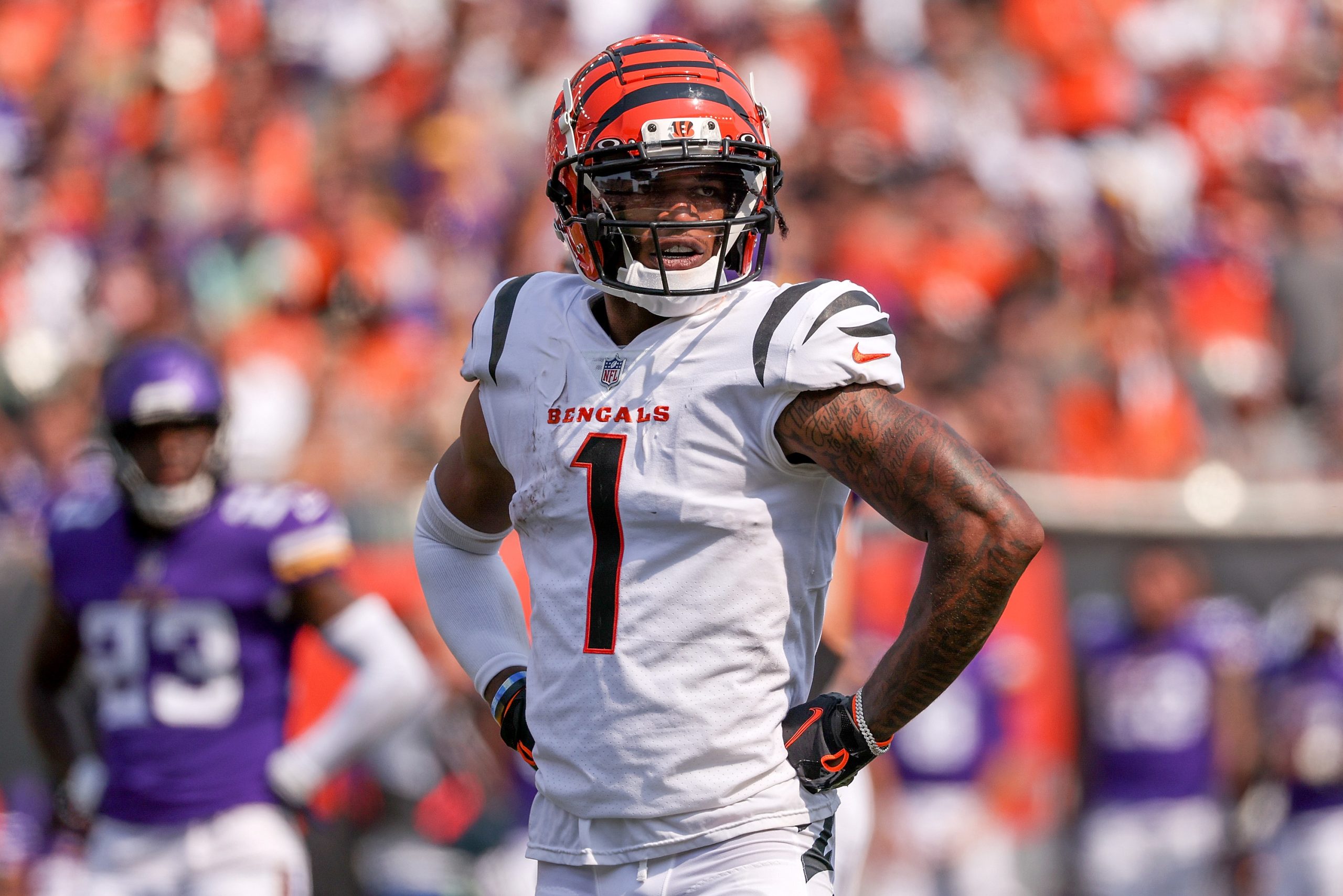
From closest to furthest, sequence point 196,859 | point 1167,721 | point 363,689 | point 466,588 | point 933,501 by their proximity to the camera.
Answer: point 933,501, point 466,588, point 196,859, point 363,689, point 1167,721

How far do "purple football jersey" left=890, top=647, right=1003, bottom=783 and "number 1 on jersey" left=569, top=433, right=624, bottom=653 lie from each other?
529 centimetres

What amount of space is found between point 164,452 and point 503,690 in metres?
2.12

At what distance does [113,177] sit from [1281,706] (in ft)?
25.3

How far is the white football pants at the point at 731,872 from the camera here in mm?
2750

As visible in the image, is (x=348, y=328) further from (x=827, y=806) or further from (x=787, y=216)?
(x=827, y=806)

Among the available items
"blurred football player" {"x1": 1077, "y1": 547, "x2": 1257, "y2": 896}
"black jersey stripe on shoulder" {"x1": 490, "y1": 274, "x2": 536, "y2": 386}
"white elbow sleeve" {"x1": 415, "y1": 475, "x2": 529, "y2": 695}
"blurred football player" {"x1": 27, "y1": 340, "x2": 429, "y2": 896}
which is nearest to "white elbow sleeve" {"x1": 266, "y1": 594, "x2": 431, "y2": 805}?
"blurred football player" {"x1": 27, "y1": 340, "x2": 429, "y2": 896}

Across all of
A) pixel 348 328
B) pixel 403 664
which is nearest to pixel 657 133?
pixel 403 664

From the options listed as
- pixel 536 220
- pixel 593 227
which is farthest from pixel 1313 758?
pixel 593 227

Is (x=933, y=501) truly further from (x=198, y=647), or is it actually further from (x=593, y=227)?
(x=198, y=647)

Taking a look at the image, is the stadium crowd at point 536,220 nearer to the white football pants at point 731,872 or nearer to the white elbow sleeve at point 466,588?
the white elbow sleeve at point 466,588

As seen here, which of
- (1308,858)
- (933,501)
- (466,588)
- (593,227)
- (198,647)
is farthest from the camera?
(1308,858)

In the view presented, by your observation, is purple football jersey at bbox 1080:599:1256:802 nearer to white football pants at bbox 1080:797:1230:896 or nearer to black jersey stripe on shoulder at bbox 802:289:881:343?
white football pants at bbox 1080:797:1230:896

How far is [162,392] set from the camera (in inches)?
195

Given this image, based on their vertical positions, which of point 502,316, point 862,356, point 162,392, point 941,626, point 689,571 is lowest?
point 941,626
